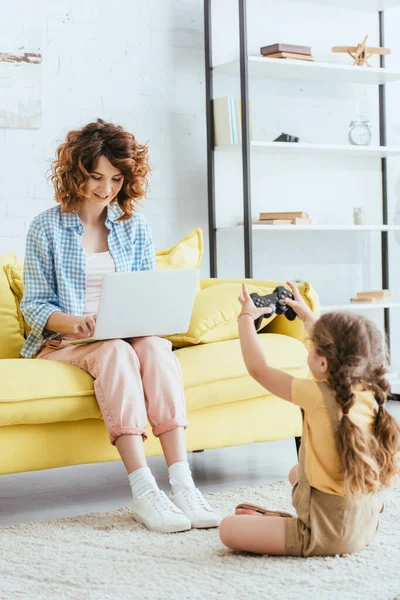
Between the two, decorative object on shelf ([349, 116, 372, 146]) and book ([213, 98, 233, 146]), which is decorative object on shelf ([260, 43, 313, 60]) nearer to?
book ([213, 98, 233, 146])

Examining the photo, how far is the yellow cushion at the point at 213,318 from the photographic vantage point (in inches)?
106

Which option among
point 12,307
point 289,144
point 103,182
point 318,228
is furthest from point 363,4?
point 12,307

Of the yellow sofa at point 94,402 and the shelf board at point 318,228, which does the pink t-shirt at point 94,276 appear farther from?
the shelf board at point 318,228

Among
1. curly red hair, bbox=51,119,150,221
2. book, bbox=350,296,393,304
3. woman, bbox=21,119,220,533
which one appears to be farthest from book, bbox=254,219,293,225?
curly red hair, bbox=51,119,150,221

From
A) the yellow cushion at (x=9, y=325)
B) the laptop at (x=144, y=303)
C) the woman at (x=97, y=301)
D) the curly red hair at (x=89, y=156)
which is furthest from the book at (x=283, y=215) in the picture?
the laptop at (x=144, y=303)

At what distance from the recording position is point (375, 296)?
438cm

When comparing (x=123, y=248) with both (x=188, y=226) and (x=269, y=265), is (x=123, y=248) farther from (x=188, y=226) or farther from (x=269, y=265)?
(x=269, y=265)

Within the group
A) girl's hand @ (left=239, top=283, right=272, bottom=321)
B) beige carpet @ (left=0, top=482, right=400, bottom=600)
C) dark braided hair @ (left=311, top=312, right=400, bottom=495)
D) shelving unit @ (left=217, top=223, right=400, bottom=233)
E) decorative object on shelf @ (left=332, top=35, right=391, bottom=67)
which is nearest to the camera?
beige carpet @ (left=0, top=482, right=400, bottom=600)

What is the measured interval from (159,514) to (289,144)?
2306 mm

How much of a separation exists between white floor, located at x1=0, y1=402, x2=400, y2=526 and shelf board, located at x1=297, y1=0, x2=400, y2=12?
7.30ft

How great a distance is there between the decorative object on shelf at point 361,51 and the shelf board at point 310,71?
0.22 feet

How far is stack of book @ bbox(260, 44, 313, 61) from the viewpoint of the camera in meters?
4.02

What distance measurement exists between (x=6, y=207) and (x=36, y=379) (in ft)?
5.01

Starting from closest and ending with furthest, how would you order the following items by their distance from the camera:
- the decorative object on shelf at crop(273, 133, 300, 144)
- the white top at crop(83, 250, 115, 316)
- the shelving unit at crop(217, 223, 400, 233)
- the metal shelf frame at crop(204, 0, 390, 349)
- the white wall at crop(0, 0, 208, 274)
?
the white top at crop(83, 250, 115, 316), the white wall at crop(0, 0, 208, 274), the metal shelf frame at crop(204, 0, 390, 349), the shelving unit at crop(217, 223, 400, 233), the decorative object on shelf at crop(273, 133, 300, 144)
